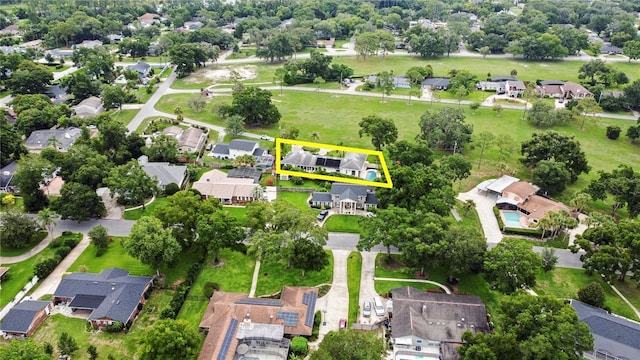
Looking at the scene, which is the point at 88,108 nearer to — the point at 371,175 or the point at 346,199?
the point at 371,175

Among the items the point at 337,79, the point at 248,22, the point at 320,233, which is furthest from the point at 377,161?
the point at 248,22

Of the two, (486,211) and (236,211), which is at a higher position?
(486,211)

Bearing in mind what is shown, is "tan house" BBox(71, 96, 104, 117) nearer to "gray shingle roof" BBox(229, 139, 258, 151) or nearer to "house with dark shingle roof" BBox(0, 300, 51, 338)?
"gray shingle roof" BBox(229, 139, 258, 151)

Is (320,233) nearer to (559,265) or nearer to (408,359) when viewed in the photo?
(408,359)

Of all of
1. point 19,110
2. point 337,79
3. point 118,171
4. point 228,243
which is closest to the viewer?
point 228,243

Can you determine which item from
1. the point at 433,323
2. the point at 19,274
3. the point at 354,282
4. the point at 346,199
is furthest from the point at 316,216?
the point at 19,274

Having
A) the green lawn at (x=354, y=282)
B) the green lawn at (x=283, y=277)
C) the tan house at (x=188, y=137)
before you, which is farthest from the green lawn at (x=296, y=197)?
the tan house at (x=188, y=137)
